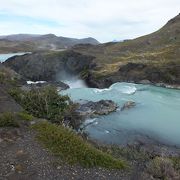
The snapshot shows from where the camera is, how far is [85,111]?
6303cm

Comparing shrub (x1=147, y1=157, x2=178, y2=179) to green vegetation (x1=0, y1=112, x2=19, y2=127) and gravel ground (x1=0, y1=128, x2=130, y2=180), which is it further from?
green vegetation (x1=0, y1=112, x2=19, y2=127)

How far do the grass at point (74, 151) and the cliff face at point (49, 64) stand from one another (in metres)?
102

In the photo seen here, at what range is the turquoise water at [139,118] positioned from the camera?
49.2 metres

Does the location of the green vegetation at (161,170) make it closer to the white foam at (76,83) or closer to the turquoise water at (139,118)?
the turquoise water at (139,118)

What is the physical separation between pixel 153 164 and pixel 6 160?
25.9ft

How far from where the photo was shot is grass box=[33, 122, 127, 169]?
18.2 meters

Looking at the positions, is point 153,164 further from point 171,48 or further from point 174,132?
point 171,48

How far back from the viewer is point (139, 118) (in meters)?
60.7

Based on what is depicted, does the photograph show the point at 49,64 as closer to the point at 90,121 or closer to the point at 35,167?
the point at 90,121

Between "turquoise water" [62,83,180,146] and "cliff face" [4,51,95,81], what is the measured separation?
3365 centimetres

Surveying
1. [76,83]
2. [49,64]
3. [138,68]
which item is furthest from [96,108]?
[49,64]

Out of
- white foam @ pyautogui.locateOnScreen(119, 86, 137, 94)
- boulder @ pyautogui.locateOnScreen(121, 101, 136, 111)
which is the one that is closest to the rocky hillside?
white foam @ pyautogui.locateOnScreen(119, 86, 137, 94)

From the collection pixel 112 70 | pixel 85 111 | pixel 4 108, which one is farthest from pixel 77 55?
pixel 4 108

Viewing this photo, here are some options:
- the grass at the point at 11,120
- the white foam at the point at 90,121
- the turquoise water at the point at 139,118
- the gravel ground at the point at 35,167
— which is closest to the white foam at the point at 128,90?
the turquoise water at the point at 139,118
